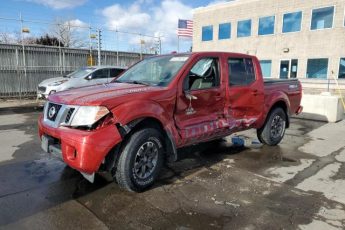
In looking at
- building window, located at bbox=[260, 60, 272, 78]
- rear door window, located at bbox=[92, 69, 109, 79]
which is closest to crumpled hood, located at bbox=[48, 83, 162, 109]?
rear door window, located at bbox=[92, 69, 109, 79]

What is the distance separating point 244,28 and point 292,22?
4131mm

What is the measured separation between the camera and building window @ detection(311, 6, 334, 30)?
19808mm

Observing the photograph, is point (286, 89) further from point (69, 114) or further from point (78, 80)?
point (78, 80)

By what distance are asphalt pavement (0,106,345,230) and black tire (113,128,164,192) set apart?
179 mm

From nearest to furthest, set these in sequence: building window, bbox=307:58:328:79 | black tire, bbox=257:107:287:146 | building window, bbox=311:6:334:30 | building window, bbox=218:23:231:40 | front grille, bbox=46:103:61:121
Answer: front grille, bbox=46:103:61:121
black tire, bbox=257:107:287:146
building window, bbox=311:6:334:30
building window, bbox=307:58:328:79
building window, bbox=218:23:231:40

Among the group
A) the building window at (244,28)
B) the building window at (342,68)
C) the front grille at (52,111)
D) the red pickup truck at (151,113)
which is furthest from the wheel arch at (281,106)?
the building window at (244,28)

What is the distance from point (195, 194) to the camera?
398cm

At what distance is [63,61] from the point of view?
16.6 metres

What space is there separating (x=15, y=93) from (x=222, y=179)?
13.2m

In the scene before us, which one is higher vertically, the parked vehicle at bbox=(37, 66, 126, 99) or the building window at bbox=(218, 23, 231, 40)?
the building window at bbox=(218, 23, 231, 40)

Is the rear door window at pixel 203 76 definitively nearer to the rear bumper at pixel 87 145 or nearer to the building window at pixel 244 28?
the rear bumper at pixel 87 145

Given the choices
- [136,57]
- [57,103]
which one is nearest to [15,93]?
[136,57]

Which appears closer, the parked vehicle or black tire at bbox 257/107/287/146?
black tire at bbox 257/107/287/146

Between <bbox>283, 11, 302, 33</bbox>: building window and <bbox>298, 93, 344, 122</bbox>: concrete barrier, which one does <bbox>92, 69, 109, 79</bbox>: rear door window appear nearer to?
<bbox>298, 93, 344, 122</bbox>: concrete barrier
